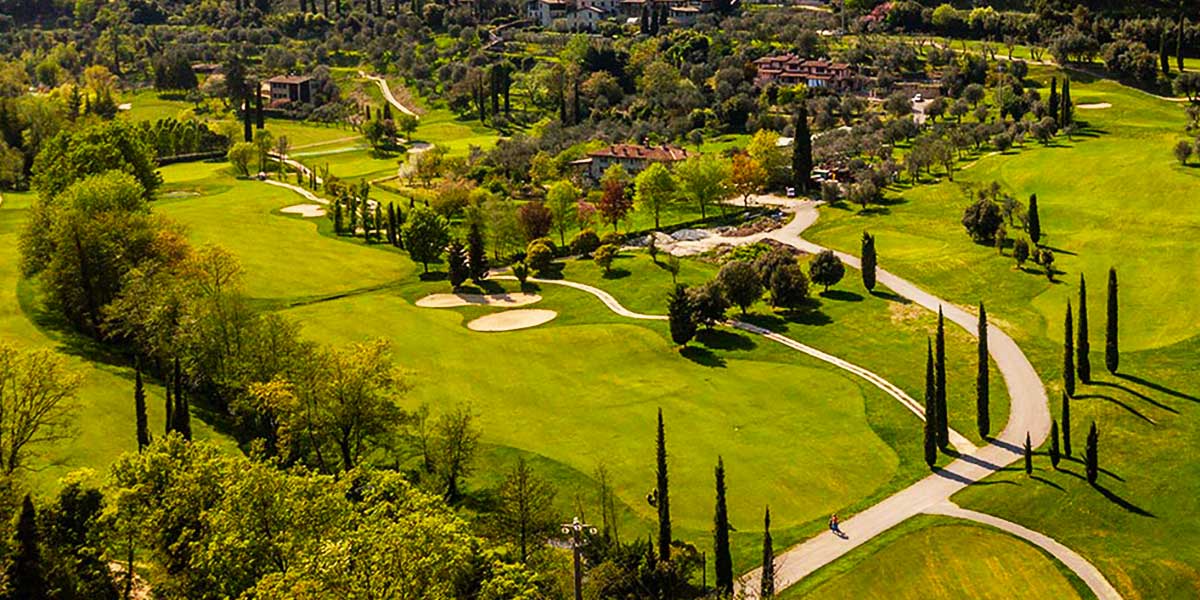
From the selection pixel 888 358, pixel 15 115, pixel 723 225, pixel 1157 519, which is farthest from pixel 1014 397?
pixel 15 115

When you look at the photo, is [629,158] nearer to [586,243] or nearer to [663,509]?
[586,243]

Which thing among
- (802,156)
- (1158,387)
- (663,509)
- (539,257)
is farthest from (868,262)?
(663,509)

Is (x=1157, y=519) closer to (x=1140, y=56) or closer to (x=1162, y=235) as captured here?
(x=1162, y=235)

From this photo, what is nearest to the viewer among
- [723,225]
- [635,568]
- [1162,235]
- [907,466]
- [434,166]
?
[635,568]

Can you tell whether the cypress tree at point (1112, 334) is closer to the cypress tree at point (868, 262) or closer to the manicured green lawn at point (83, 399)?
the cypress tree at point (868, 262)

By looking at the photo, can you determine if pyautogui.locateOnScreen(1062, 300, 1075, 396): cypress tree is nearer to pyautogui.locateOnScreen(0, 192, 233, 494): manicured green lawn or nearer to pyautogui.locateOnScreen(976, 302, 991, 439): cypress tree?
pyautogui.locateOnScreen(976, 302, 991, 439): cypress tree

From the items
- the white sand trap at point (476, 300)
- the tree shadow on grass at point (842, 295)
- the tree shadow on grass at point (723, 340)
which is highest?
the tree shadow on grass at point (842, 295)

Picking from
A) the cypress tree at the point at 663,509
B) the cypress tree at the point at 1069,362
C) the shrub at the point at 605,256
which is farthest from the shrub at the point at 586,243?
the cypress tree at the point at 663,509
